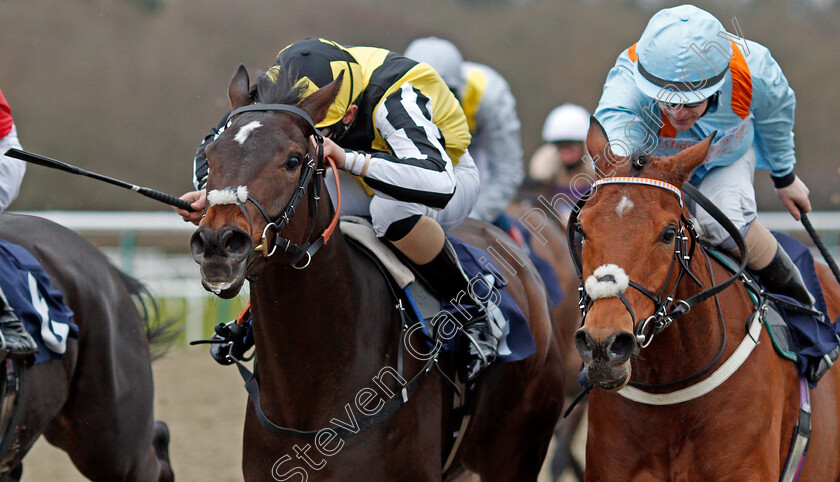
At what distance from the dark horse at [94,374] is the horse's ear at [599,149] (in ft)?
7.69

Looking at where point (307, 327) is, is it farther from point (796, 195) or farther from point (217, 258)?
point (796, 195)

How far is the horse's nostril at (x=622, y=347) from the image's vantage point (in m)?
2.39

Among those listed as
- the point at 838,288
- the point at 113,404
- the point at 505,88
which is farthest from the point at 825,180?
the point at 113,404

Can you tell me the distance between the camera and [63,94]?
47.9 ft

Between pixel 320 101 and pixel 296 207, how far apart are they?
0.35 meters

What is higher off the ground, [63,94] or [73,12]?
[73,12]

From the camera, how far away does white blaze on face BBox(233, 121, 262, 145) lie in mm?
2578

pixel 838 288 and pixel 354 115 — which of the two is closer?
pixel 354 115

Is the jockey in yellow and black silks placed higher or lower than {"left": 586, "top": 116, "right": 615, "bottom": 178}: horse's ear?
lower

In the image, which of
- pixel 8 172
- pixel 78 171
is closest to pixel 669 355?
pixel 78 171

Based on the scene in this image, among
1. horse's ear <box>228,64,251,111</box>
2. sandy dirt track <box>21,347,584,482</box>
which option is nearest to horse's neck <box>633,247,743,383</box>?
horse's ear <box>228,64,251,111</box>

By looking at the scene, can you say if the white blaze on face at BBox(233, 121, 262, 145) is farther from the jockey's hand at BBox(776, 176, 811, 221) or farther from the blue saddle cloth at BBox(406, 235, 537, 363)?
the jockey's hand at BBox(776, 176, 811, 221)

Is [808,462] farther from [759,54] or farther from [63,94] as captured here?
[63,94]

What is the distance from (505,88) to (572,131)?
2313 mm
